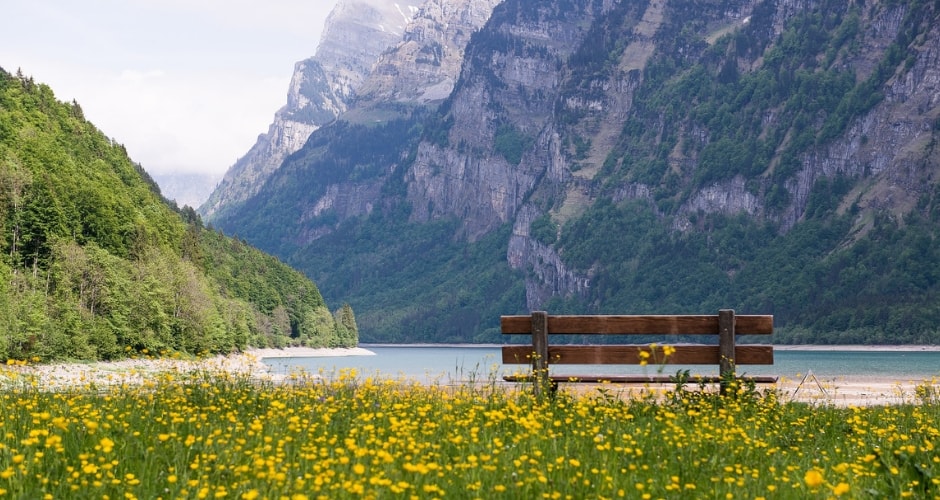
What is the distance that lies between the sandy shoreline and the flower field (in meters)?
0.99

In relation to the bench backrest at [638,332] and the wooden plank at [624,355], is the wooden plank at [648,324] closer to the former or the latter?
the bench backrest at [638,332]

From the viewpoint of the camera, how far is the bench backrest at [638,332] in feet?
54.4

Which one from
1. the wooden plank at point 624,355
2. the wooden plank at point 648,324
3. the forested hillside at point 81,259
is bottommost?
the wooden plank at point 624,355

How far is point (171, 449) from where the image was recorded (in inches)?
410

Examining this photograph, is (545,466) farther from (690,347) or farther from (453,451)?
(690,347)

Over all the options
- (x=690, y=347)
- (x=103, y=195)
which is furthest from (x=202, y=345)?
(x=690, y=347)

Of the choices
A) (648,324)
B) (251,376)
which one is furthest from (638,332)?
(251,376)

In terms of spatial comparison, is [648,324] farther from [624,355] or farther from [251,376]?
[251,376]

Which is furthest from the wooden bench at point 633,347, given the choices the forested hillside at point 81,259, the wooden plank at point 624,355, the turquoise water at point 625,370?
the forested hillside at point 81,259

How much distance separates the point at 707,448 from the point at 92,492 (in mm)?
7236

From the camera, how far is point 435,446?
31.9ft

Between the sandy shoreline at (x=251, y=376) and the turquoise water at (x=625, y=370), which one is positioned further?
the turquoise water at (x=625, y=370)

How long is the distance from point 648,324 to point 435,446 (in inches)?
322

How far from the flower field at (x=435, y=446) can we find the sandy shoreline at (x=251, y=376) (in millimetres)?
994
